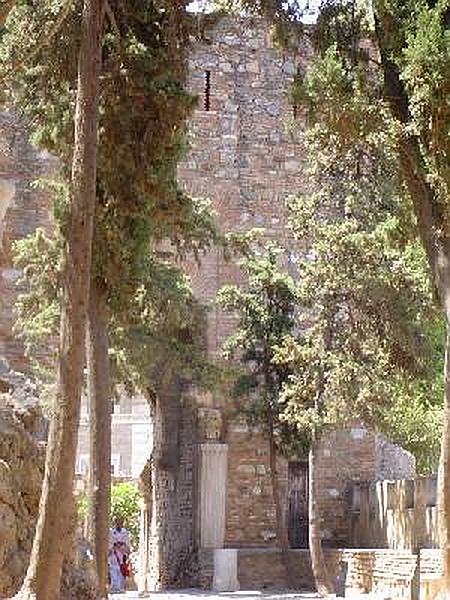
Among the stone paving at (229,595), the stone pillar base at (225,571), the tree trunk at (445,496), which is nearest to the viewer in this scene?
the tree trunk at (445,496)

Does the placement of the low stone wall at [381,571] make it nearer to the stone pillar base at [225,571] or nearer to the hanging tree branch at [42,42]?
the stone pillar base at [225,571]

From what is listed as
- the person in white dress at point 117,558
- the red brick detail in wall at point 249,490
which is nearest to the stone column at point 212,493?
the red brick detail in wall at point 249,490

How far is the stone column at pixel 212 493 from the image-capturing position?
18.2 m

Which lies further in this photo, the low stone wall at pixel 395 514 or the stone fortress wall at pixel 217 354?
the stone fortress wall at pixel 217 354

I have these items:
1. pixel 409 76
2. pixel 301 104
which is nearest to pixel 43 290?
pixel 301 104

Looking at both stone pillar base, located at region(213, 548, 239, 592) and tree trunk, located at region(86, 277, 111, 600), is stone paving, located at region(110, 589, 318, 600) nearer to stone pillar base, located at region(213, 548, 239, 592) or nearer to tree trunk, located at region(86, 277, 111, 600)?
stone pillar base, located at region(213, 548, 239, 592)

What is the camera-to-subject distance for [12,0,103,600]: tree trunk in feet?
24.9

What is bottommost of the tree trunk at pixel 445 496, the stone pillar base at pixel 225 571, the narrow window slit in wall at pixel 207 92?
the stone pillar base at pixel 225 571

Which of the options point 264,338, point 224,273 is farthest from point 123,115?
point 224,273

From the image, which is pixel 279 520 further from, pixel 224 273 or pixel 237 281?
pixel 224 273

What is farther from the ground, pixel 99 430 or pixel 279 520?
pixel 99 430

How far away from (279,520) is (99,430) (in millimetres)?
8734

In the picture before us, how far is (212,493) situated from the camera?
18406 mm

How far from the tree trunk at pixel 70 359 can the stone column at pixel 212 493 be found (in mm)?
10531
